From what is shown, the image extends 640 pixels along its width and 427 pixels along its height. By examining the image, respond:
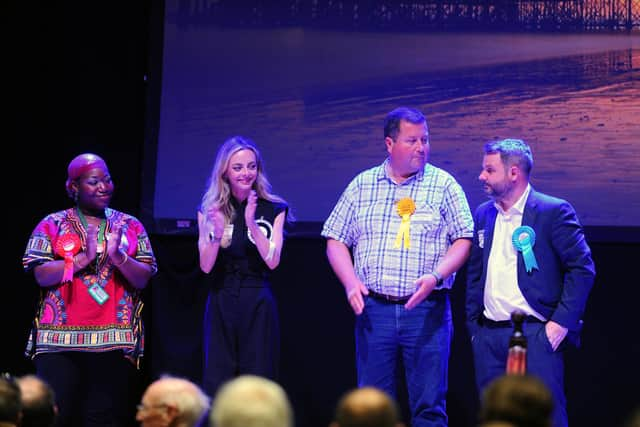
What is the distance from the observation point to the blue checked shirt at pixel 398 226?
4.45 meters

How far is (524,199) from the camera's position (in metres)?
4.46

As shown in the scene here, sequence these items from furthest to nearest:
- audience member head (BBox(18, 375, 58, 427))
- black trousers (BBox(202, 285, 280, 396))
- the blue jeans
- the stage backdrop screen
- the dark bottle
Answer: the stage backdrop screen < black trousers (BBox(202, 285, 280, 396)) < the blue jeans < the dark bottle < audience member head (BBox(18, 375, 58, 427))

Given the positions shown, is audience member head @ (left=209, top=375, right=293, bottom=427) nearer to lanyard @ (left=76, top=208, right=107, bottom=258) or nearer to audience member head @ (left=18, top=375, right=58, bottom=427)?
audience member head @ (left=18, top=375, right=58, bottom=427)

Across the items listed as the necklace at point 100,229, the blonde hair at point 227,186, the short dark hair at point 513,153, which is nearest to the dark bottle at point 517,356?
the short dark hair at point 513,153

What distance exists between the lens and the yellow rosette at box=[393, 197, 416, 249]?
447 centimetres

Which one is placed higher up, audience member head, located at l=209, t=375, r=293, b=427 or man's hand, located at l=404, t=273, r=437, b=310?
man's hand, located at l=404, t=273, r=437, b=310

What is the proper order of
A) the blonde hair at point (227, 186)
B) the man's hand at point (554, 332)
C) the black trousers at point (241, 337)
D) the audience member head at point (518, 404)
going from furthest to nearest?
the blonde hair at point (227, 186)
the black trousers at point (241, 337)
the man's hand at point (554, 332)
the audience member head at point (518, 404)

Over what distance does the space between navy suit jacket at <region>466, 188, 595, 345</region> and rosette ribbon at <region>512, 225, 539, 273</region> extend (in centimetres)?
2

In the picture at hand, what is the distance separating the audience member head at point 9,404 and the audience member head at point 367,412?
2.97 ft

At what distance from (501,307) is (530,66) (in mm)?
1838

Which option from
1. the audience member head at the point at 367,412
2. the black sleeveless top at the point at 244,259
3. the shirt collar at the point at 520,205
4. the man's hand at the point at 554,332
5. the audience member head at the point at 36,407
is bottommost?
the audience member head at the point at 36,407

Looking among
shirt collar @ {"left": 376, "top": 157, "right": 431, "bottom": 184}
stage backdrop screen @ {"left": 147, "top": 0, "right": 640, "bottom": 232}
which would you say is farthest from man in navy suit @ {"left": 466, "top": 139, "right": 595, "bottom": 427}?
stage backdrop screen @ {"left": 147, "top": 0, "right": 640, "bottom": 232}

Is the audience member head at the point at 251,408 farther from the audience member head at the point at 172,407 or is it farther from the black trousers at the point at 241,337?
the black trousers at the point at 241,337

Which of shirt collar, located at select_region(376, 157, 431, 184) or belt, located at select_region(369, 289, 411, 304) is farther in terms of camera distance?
shirt collar, located at select_region(376, 157, 431, 184)
